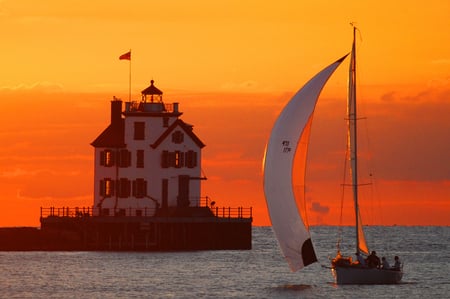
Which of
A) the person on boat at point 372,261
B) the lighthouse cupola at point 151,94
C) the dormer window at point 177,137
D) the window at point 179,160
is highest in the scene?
the lighthouse cupola at point 151,94

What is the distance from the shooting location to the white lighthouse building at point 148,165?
346 feet

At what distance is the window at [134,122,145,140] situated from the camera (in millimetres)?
106000

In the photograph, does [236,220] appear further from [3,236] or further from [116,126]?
[3,236]

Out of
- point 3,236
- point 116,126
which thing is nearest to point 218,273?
point 116,126

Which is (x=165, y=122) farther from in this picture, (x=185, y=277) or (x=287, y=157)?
(x=287, y=157)

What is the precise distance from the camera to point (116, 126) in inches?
4252

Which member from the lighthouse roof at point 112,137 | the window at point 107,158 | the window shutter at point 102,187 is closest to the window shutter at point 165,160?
the lighthouse roof at point 112,137

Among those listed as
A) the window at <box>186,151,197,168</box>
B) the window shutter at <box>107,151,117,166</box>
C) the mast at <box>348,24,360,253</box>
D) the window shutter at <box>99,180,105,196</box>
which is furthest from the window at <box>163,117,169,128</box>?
the mast at <box>348,24,360,253</box>

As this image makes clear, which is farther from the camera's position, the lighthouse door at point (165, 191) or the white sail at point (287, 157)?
the lighthouse door at point (165, 191)

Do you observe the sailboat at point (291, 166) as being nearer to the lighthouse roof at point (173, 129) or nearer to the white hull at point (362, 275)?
the white hull at point (362, 275)

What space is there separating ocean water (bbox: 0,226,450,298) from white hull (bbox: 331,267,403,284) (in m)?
0.32

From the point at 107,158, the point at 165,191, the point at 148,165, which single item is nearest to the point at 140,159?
the point at 148,165

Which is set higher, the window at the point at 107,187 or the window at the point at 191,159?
the window at the point at 191,159

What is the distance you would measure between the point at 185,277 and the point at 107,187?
74.1 ft
